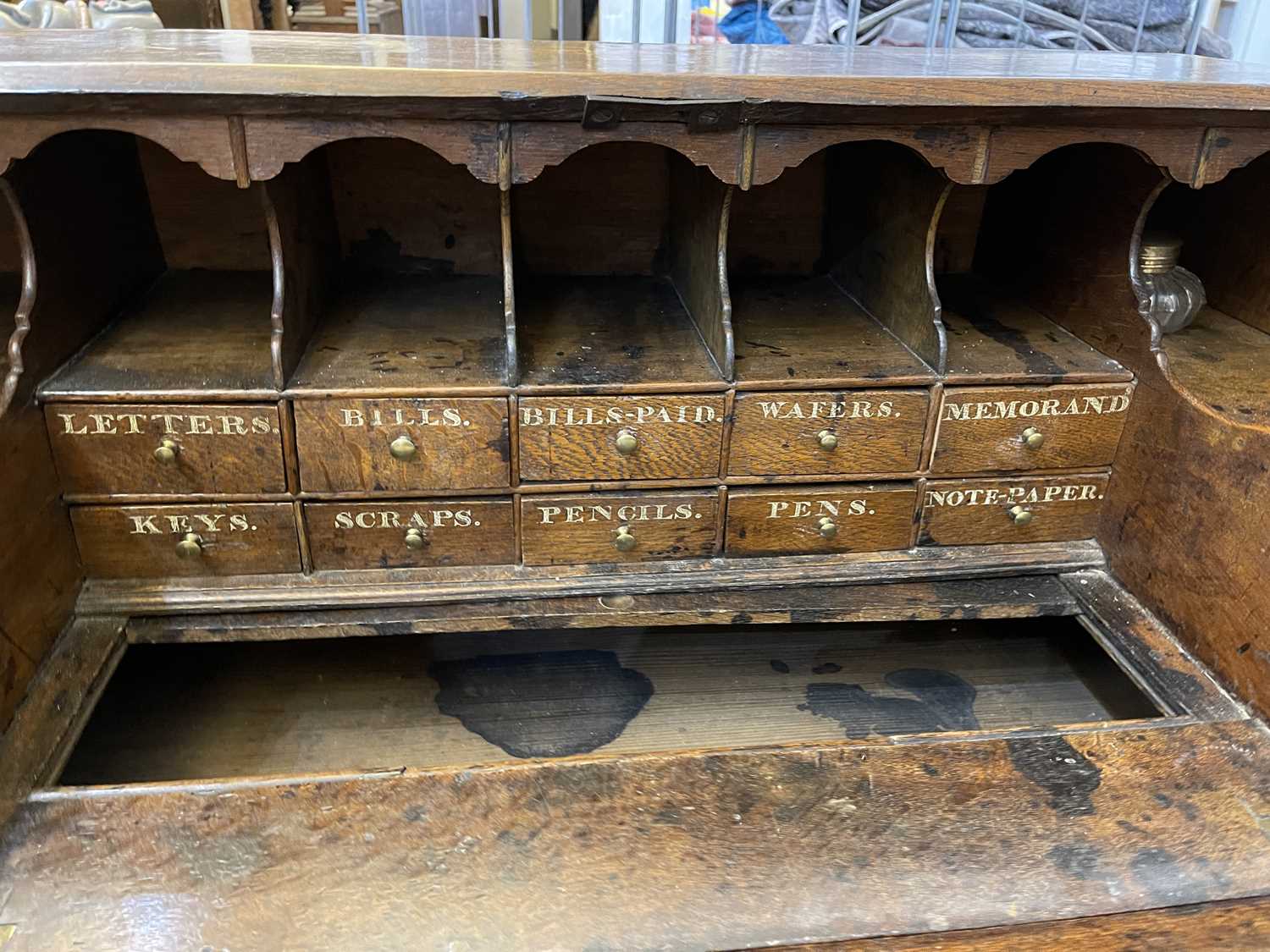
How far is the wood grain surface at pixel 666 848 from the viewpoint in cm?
91

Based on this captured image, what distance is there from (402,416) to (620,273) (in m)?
0.63

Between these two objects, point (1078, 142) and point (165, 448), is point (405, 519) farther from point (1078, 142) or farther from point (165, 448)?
point (1078, 142)

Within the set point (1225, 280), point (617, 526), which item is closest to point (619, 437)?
point (617, 526)

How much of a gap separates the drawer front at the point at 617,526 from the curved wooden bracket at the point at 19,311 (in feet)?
2.18

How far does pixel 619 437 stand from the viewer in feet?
4.31

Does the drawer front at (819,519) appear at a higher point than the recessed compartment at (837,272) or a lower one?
lower

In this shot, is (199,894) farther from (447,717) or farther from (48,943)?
(447,717)

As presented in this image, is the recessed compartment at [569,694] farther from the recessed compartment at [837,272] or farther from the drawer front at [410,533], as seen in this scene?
the recessed compartment at [837,272]

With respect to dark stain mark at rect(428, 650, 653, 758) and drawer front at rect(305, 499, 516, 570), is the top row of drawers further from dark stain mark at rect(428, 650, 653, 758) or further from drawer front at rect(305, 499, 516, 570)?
→ dark stain mark at rect(428, 650, 653, 758)

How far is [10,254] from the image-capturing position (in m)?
1.52

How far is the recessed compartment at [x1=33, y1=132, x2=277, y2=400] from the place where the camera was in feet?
4.08

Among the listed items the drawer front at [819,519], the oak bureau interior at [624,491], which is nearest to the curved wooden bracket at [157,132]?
the oak bureau interior at [624,491]

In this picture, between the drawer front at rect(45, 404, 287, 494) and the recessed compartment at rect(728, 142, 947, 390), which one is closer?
the drawer front at rect(45, 404, 287, 494)

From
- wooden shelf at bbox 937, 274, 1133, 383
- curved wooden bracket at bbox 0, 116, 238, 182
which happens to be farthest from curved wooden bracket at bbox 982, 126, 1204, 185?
curved wooden bracket at bbox 0, 116, 238, 182
